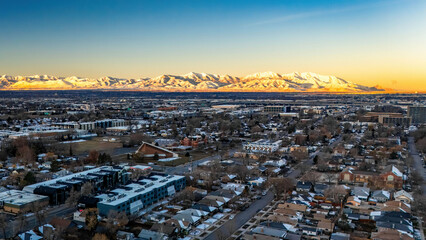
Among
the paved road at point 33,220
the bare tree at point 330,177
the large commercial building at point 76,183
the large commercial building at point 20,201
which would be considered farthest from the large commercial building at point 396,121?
the large commercial building at point 20,201

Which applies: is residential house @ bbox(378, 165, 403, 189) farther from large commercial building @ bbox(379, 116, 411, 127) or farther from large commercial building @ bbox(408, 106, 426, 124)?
large commercial building @ bbox(408, 106, 426, 124)

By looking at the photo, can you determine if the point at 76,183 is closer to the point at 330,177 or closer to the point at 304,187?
the point at 304,187

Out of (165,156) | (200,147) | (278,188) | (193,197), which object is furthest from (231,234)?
(200,147)

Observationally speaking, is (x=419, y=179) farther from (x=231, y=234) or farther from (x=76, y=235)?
(x=76, y=235)

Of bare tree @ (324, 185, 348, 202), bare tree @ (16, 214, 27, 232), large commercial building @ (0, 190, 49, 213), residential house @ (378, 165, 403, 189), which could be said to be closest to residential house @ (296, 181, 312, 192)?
bare tree @ (324, 185, 348, 202)

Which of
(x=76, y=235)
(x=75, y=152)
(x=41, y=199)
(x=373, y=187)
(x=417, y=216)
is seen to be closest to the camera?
(x=76, y=235)

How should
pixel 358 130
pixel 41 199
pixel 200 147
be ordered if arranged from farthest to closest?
1. pixel 358 130
2. pixel 200 147
3. pixel 41 199

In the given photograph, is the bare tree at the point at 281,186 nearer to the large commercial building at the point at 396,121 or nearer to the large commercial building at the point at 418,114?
the large commercial building at the point at 396,121
